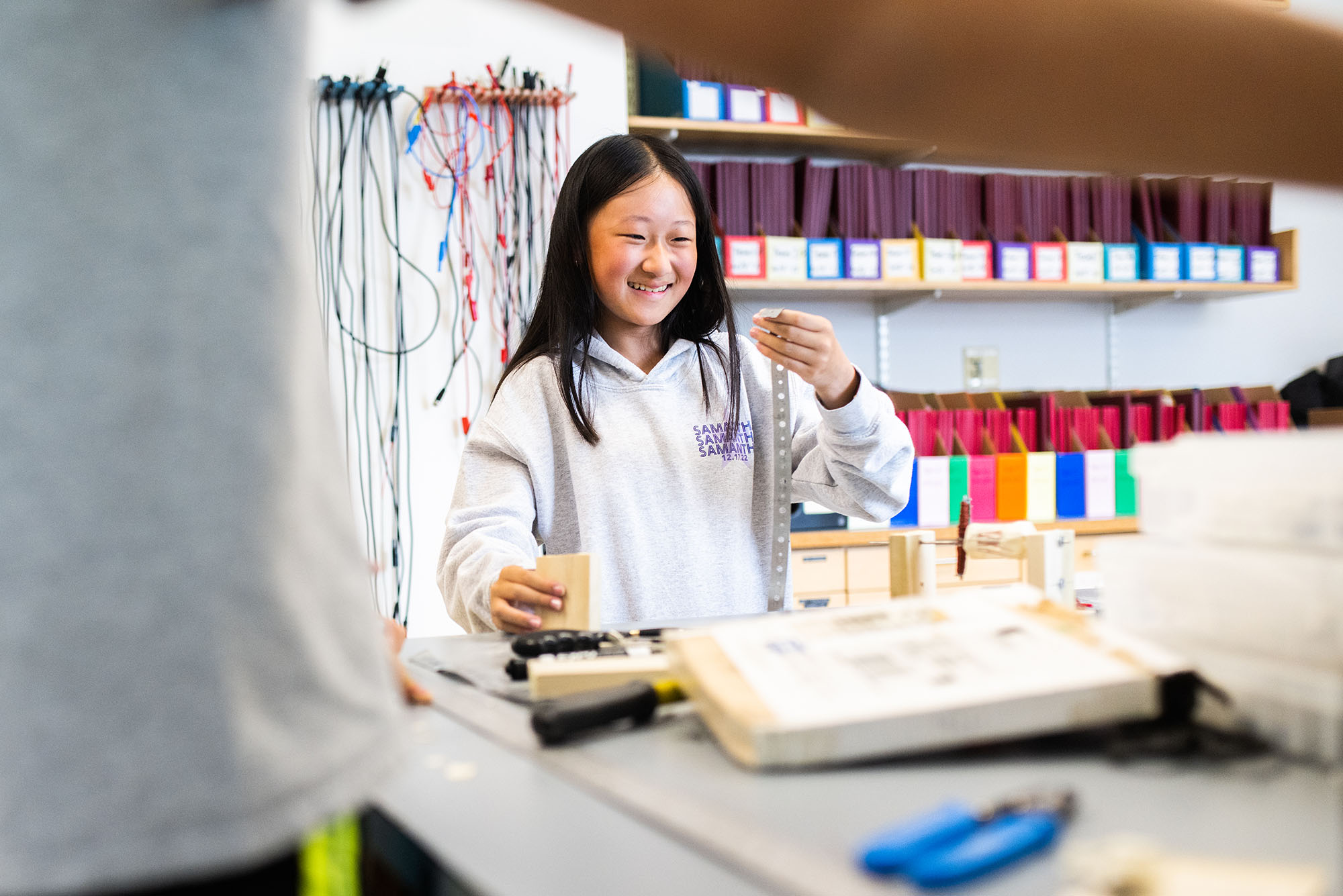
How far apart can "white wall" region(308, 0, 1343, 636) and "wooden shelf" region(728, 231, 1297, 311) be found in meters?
0.05

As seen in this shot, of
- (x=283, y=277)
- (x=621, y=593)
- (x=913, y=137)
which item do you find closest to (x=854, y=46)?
(x=913, y=137)

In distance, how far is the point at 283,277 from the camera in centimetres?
39

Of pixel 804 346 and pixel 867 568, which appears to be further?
pixel 867 568

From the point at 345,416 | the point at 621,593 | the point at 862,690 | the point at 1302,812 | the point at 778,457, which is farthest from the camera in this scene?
the point at 345,416

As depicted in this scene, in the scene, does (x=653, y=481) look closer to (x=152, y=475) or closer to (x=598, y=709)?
(x=598, y=709)

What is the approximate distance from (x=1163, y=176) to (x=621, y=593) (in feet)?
3.75

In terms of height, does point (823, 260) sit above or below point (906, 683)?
above

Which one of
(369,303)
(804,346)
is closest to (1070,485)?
(804,346)

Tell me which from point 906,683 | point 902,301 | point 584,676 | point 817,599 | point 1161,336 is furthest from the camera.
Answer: point 1161,336

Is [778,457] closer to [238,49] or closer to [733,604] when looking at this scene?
[733,604]

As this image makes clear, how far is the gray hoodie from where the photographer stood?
140 centimetres

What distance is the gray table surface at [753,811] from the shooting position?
39 cm

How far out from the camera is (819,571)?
2312 mm

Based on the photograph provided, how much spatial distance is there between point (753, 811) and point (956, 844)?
109 mm
